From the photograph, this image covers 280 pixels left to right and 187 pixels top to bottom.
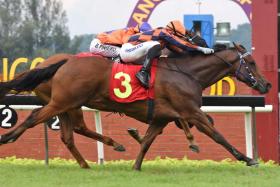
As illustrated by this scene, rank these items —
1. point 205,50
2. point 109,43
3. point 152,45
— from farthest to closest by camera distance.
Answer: point 109,43, point 205,50, point 152,45

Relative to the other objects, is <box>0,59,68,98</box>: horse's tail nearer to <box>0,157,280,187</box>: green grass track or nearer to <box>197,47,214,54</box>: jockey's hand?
<box>0,157,280,187</box>: green grass track

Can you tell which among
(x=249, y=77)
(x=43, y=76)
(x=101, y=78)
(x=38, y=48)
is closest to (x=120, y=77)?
(x=101, y=78)

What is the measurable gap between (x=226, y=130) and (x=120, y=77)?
11.9 ft

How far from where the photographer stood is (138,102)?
319 inches

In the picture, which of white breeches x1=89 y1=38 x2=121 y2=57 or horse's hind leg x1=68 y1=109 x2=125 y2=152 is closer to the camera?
white breeches x1=89 y1=38 x2=121 y2=57

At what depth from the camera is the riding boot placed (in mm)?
7930

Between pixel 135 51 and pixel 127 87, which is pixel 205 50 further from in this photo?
pixel 127 87

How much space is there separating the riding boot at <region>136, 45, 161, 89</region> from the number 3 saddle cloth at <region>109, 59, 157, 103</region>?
0.23 feet

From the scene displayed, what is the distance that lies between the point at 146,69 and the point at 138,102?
384 mm

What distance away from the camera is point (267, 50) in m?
10.8

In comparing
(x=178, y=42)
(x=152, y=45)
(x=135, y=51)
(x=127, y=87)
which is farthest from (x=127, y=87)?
(x=178, y=42)

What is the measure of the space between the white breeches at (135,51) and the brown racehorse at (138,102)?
22cm

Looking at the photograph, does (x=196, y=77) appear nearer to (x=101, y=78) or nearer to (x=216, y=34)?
(x=101, y=78)

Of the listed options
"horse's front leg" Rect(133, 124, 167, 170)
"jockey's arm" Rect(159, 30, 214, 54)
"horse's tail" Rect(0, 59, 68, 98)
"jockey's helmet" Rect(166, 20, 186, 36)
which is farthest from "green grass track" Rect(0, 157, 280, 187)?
"jockey's helmet" Rect(166, 20, 186, 36)
